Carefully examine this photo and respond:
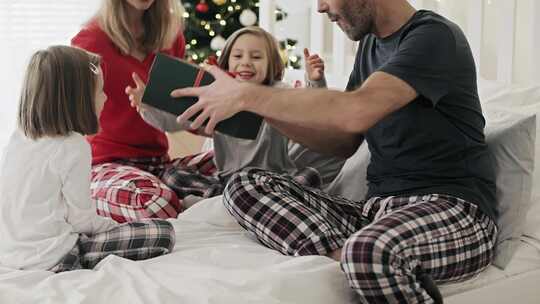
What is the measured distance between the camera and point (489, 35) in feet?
10.2

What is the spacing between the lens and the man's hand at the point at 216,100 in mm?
1565

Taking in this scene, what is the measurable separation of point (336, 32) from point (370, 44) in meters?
1.00

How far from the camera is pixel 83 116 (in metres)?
1.67

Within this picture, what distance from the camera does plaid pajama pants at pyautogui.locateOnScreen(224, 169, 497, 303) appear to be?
4.64ft

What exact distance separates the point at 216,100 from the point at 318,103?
219 millimetres

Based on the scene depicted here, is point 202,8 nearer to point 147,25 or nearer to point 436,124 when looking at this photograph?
point 147,25

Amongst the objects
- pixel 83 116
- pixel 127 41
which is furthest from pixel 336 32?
pixel 83 116

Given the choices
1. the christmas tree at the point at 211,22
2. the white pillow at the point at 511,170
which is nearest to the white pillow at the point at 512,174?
the white pillow at the point at 511,170

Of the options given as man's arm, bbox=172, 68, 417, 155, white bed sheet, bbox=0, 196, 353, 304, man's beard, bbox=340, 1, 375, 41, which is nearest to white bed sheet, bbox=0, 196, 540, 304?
white bed sheet, bbox=0, 196, 353, 304

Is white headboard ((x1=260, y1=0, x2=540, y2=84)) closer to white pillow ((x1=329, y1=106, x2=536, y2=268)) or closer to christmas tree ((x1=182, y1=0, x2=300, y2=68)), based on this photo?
white pillow ((x1=329, y1=106, x2=536, y2=268))

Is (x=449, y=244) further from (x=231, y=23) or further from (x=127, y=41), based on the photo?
(x=231, y=23)

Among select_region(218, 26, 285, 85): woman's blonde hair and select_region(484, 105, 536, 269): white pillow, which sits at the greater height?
select_region(218, 26, 285, 85): woman's blonde hair

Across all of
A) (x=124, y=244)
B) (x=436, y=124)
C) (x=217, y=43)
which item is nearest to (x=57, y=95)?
(x=124, y=244)

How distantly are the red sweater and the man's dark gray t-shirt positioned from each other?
952 mm
